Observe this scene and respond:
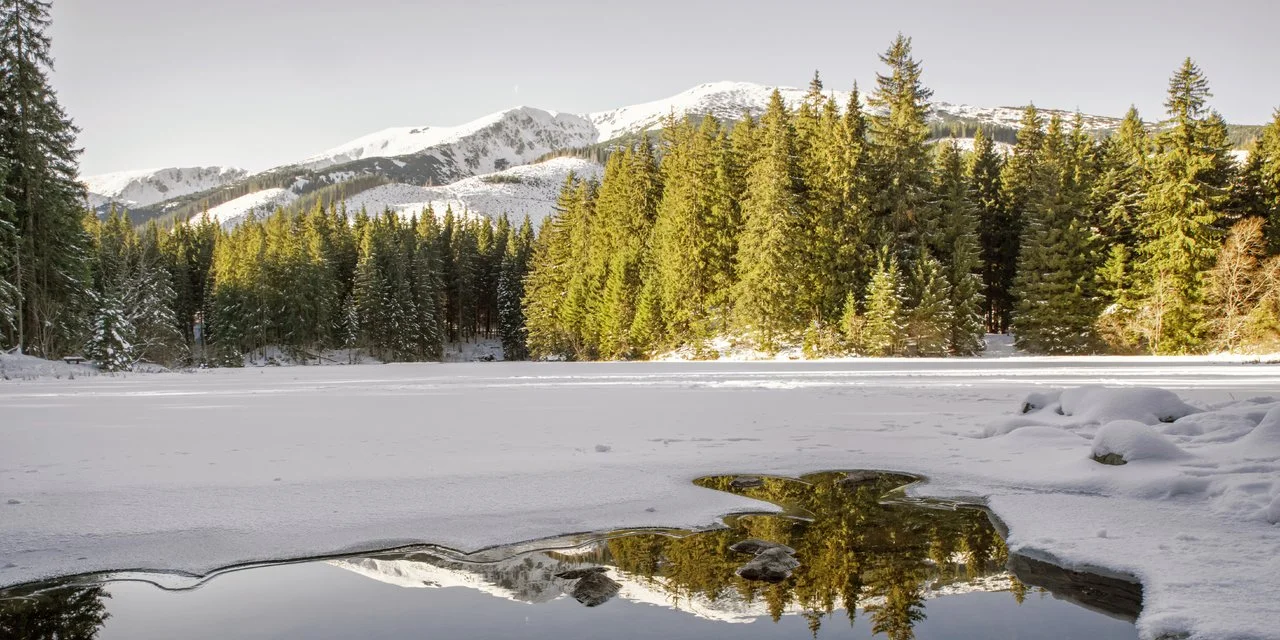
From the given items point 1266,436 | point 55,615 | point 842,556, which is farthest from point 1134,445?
point 55,615

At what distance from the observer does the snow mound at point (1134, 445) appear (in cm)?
797

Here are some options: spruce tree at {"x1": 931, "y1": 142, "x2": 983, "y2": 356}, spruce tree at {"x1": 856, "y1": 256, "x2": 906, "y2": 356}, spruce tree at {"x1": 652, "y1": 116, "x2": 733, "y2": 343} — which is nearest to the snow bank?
spruce tree at {"x1": 856, "y1": 256, "x2": 906, "y2": 356}

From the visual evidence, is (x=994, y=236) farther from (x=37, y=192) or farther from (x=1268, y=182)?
(x=37, y=192)

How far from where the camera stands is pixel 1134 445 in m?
8.05

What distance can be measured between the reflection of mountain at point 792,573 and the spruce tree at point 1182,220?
35.7 metres

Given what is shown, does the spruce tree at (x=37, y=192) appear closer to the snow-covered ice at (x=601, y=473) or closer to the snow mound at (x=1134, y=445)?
the snow-covered ice at (x=601, y=473)

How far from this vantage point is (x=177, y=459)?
8.58 meters

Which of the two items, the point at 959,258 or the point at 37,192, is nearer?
the point at 37,192

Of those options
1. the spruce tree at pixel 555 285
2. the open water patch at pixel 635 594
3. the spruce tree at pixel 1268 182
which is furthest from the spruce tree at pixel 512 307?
the open water patch at pixel 635 594

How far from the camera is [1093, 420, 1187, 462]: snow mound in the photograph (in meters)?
7.97

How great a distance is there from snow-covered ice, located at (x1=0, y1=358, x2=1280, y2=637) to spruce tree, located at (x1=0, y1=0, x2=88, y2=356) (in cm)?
1887

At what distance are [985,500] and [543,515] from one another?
455cm

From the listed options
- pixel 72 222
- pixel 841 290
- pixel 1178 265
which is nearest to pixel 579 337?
pixel 841 290

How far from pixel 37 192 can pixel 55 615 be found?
3356 cm
